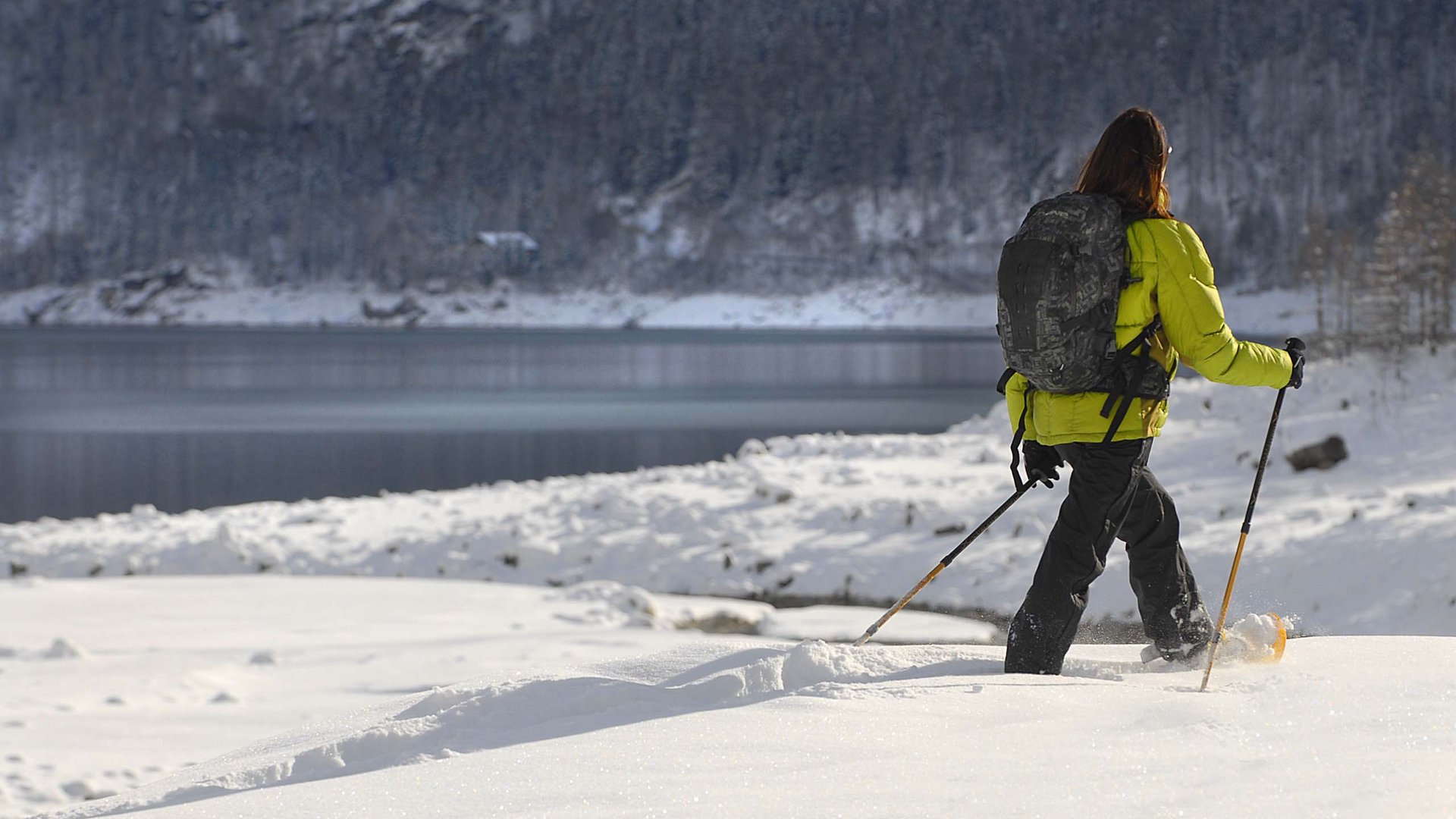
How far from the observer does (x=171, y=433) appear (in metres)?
33.5

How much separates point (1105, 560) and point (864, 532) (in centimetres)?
887

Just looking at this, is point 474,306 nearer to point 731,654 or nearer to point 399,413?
point 399,413

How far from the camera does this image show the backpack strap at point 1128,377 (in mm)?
3926

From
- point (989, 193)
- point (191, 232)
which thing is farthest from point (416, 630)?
point (191, 232)

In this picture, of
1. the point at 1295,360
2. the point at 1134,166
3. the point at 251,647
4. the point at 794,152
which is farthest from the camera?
the point at 794,152

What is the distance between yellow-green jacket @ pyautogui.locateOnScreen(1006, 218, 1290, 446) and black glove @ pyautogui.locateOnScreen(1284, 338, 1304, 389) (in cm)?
3

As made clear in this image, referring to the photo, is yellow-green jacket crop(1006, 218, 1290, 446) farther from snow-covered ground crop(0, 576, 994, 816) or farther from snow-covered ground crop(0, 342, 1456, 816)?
snow-covered ground crop(0, 576, 994, 816)

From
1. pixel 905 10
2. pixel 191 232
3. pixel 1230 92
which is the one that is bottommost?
pixel 191 232

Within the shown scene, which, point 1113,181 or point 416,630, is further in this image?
point 416,630

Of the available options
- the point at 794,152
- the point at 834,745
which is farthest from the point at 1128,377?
the point at 794,152

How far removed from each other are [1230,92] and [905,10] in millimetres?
50603

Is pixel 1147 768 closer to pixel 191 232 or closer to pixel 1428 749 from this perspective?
pixel 1428 749

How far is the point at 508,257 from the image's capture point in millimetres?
165875

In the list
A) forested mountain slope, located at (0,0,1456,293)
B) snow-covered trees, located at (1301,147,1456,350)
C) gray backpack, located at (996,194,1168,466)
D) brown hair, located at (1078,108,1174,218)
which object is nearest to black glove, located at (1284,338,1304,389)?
gray backpack, located at (996,194,1168,466)
